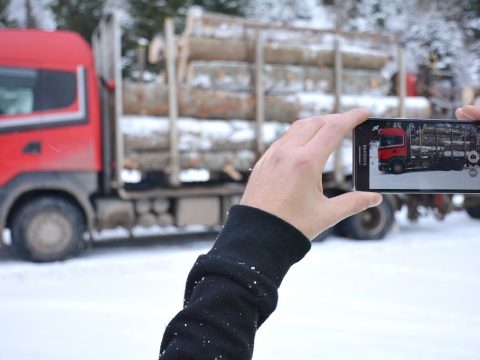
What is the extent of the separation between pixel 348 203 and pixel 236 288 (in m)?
0.35

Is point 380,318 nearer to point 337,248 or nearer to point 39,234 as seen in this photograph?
point 337,248

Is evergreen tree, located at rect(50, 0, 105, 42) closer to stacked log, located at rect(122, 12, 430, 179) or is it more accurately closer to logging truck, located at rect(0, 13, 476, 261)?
logging truck, located at rect(0, 13, 476, 261)

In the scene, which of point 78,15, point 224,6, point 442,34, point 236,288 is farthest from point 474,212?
point 78,15

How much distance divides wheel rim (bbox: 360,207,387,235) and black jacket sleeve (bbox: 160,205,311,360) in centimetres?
706

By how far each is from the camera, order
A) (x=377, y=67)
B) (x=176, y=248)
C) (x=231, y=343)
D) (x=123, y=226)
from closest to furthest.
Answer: (x=231, y=343) < (x=123, y=226) < (x=176, y=248) < (x=377, y=67)

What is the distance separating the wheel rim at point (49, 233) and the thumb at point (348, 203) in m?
5.75

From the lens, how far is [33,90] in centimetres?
644

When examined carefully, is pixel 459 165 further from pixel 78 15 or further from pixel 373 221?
pixel 78 15

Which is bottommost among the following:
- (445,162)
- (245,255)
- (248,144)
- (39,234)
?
(39,234)

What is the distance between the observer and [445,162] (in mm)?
1648

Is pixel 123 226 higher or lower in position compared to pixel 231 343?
lower

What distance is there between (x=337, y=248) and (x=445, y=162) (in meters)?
5.65

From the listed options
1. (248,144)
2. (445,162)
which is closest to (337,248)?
(248,144)

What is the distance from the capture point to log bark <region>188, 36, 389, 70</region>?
7301 mm
